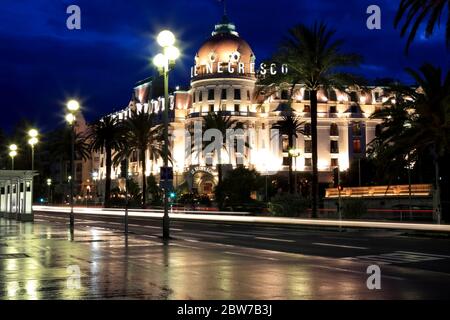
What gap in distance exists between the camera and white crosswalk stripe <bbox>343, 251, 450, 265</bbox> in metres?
17.3

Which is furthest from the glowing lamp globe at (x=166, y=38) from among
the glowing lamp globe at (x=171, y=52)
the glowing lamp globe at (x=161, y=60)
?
the glowing lamp globe at (x=161, y=60)

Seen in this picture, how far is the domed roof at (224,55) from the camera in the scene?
110 metres

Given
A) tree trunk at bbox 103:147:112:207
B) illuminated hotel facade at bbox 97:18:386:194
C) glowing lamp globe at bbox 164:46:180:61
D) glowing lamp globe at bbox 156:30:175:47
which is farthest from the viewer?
illuminated hotel facade at bbox 97:18:386:194

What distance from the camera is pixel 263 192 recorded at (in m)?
94.5

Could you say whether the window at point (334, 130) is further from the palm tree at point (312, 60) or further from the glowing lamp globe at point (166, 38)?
the glowing lamp globe at point (166, 38)

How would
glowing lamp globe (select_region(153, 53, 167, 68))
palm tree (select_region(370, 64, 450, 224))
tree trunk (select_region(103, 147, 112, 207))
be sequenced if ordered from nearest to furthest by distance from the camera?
glowing lamp globe (select_region(153, 53, 167, 68))
palm tree (select_region(370, 64, 450, 224))
tree trunk (select_region(103, 147, 112, 207))

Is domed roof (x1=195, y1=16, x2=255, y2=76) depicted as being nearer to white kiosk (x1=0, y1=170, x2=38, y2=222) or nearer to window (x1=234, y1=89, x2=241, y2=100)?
window (x1=234, y1=89, x2=241, y2=100)

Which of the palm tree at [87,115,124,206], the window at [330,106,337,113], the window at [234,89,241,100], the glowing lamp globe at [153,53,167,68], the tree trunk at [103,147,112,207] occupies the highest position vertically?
the window at [234,89,241,100]

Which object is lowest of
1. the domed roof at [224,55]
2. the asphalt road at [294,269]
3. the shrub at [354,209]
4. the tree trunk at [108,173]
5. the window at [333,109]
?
the asphalt road at [294,269]

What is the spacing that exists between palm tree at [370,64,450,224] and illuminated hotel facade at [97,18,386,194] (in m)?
62.1

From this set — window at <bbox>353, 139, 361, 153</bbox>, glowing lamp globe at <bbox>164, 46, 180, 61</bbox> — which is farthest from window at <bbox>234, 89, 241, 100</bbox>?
glowing lamp globe at <bbox>164, 46, 180, 61</bbox>

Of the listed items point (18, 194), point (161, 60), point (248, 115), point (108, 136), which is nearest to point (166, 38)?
point (161, 60)
